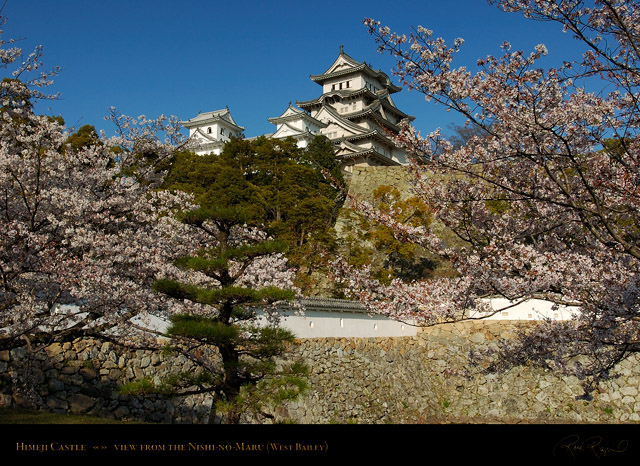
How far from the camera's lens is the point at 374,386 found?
14016mm

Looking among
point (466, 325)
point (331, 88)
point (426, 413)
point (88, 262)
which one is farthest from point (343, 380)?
point (331, 88)

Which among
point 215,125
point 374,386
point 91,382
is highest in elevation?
point 215,125

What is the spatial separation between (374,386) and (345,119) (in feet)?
85.9

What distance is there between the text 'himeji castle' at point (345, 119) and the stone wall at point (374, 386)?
18.7 metres

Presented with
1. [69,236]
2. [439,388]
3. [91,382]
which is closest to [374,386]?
[439,388]

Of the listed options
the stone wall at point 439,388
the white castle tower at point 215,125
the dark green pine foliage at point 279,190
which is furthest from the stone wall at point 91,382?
the white castle tower at point 215,125

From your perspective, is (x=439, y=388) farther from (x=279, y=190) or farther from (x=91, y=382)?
(x=91, y=382)

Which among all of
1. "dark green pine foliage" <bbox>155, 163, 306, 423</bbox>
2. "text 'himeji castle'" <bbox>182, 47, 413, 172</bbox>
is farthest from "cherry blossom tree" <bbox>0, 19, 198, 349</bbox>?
"text 'himeji castle'" <bbox>182, 47, 413, 172</bbox>

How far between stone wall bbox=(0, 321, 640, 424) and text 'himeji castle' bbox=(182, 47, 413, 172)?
1871 centimetres

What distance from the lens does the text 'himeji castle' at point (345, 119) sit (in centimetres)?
3419
